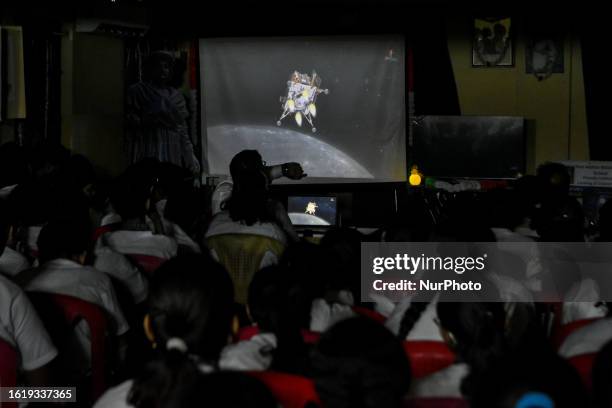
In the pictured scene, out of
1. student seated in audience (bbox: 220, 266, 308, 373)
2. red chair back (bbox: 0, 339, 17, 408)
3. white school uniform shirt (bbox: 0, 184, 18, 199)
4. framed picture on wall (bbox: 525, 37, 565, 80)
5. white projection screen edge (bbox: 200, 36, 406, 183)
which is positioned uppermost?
framed picture on wall (bbox: 525, 37, 565, 80)

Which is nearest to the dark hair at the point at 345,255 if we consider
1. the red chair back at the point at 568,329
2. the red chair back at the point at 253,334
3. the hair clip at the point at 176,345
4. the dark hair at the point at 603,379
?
the red chair back at the point at 253,334

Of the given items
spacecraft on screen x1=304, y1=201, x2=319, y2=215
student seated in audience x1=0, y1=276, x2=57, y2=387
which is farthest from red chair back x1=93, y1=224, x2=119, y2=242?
spacecraft on screen x1=304, y1=201, x2=319, y2=215

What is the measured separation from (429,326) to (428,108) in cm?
583

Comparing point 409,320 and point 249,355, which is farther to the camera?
point 409,320

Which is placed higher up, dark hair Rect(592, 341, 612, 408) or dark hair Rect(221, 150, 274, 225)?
dark hair Rect(221, 150, 274, 225)

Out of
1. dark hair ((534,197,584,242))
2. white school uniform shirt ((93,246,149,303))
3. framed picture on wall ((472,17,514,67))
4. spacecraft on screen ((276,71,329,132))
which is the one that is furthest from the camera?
framed picture on wall ((472,17,514,67))

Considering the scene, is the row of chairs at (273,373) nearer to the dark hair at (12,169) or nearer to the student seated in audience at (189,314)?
the student seated in audience at (189,314)

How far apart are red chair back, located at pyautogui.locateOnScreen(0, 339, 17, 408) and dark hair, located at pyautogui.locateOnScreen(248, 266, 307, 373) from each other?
0.64 meters

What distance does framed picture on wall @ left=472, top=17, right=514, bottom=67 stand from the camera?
7914 mm

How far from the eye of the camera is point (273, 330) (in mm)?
2166

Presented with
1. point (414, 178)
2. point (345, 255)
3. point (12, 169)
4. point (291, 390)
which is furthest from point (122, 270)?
point (414, 178)

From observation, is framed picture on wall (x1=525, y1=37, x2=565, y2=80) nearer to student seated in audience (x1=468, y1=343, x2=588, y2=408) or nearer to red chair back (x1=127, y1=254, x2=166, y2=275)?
red chair back (x1=127, y1=254, x2=166, y2=275)

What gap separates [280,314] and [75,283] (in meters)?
0.90

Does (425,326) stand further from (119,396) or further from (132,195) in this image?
(132,195)
